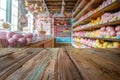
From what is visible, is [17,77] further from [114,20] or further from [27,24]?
[27,24]

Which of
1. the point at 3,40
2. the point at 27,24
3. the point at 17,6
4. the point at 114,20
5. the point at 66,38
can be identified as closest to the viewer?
the point at 3,40

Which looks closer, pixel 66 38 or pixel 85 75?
pixel 85 75

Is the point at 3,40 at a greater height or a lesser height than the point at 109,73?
greater

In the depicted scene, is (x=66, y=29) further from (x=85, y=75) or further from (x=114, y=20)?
(x=85, y=75)

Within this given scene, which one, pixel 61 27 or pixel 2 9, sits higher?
pixel 2 9

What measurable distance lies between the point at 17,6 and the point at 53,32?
210 inches

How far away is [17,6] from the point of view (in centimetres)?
695

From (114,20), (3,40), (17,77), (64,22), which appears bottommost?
(17,77)

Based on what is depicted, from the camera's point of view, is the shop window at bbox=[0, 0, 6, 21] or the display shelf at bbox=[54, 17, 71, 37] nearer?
the shop window at bbox=[0, 0, 6, 21]

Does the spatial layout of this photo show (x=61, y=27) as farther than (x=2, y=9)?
Yes

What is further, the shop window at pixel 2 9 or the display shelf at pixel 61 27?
the display shelf at pixel 61 27

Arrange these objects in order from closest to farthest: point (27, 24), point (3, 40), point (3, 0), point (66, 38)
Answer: point (3, 40) < point (3, 0) < point (27, 24) < point (66, 38)

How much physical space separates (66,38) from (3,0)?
6312 mm

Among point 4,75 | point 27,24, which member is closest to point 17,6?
point 27,24
